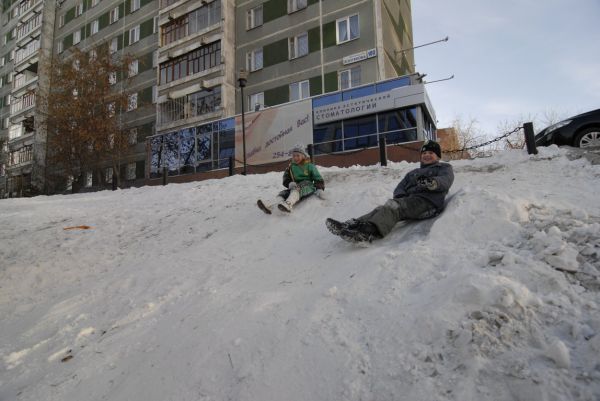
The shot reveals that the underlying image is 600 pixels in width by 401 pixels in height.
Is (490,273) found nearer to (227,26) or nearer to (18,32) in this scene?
(227,26)

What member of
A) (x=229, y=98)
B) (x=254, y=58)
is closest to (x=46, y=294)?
(x=229, y=98)

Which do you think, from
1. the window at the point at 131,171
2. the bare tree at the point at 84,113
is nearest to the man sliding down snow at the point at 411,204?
the bare tree at the point at 84,113

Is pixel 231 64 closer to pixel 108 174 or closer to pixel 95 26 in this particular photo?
pixel 108 174

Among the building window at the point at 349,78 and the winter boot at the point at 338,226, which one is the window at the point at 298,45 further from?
the winter boot at the point at 338,226

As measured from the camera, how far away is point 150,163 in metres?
22.6

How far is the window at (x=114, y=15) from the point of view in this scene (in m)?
29.3

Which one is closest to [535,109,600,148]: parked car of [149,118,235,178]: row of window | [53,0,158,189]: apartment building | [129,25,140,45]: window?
[149,118,235,178]: row of window

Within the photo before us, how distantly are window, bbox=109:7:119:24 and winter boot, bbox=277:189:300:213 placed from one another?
31.8 metres

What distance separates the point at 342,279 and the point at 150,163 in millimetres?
22231

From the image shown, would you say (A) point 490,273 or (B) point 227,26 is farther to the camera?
(B) point 227,26

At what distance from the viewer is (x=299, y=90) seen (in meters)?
20.1

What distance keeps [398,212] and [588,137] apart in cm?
657

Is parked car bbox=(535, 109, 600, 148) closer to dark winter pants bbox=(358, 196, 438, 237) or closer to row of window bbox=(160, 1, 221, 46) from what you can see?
dark winter pants bbox=(358, 196, 438, 237)

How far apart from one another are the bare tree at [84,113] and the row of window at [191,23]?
3359 mm
